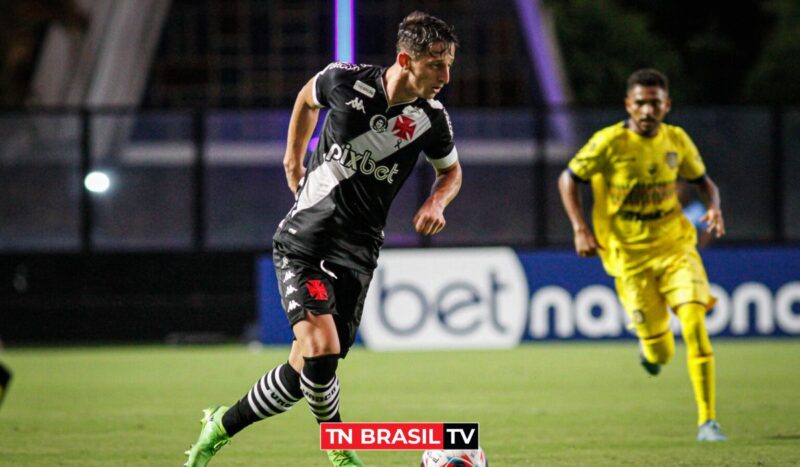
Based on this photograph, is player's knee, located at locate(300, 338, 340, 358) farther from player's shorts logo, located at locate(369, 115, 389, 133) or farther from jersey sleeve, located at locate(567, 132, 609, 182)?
jersey sleeve, located at locate(567, 132, 609, 182)

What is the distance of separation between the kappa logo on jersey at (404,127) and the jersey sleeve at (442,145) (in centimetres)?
14

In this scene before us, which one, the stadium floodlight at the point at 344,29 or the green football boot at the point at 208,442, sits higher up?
the stadium floodlight at the point at 344,29

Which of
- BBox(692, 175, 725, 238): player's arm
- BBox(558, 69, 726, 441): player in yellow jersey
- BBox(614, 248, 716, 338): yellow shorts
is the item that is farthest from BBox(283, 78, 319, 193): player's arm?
BBox(614, 248, 716, 338): yellow shorts

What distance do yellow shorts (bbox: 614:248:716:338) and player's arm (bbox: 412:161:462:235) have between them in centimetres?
263

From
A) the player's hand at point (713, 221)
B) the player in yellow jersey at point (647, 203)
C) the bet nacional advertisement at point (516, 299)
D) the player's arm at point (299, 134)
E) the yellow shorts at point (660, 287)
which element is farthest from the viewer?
the bet nacional advertisement at point (516, 299)

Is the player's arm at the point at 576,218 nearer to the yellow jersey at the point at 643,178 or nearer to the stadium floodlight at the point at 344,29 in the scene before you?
the yellow jersey at the point at 643,178

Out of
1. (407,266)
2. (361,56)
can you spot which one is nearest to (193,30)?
(361,56)

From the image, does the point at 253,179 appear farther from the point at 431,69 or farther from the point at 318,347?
the point at 318,347

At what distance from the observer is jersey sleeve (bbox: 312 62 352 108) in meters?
7.18

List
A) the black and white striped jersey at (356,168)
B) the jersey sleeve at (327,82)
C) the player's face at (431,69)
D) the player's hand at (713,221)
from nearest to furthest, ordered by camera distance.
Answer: the player's face at (431,69) < the black and white striped jersey at (356,168) < the jersey sleeve at (327,82) < the player's hand at (713,221)

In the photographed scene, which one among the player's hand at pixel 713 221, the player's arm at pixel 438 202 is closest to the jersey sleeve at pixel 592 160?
the player's hand at pixel 713 221

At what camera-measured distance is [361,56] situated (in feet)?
85.7

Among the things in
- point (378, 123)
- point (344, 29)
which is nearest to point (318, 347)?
point (378, 123)

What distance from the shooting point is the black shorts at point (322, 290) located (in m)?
6.90
